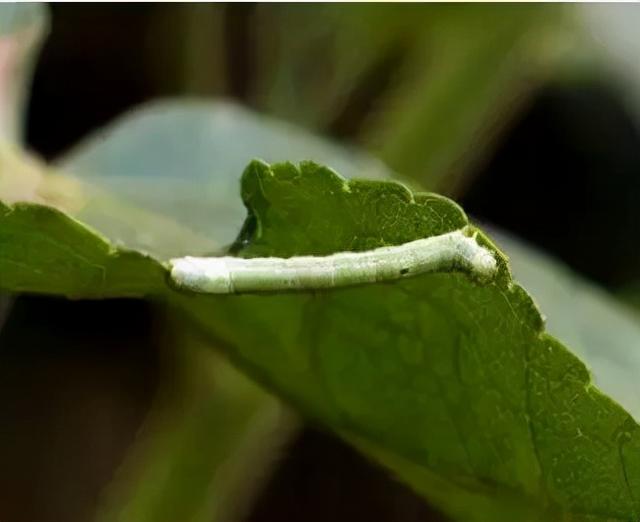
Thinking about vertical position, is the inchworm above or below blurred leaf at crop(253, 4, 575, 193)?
above

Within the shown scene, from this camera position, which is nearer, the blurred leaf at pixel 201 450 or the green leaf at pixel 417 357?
the green leaf at pixel 417 357

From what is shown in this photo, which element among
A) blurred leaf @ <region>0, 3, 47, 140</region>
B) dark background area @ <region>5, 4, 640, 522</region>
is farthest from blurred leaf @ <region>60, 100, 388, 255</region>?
dark background area @ <region>5, 4, 640, 522</region>

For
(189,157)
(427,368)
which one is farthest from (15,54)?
(427,368)

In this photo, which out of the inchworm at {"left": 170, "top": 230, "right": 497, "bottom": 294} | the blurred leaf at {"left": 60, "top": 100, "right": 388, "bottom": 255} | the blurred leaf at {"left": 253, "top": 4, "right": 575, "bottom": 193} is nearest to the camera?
the inchworm at {"left": 170, "top": 230, "right": 497, "bottom": 294}

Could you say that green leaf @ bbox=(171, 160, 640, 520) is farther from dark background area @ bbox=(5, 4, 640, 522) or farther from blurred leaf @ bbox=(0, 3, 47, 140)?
dark background area @ bbox=(5, 4, 640, 522)

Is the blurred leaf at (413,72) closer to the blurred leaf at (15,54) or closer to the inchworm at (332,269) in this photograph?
the blurred leaf at (15,54)

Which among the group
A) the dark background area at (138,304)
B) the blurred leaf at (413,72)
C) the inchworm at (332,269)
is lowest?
the dark background area at (138,304)

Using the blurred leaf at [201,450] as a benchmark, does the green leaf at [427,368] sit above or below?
above

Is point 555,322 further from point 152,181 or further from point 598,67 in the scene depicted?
point 598,67

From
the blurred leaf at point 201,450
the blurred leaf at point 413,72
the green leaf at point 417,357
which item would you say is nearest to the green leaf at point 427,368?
the green leaf at point 417,357
